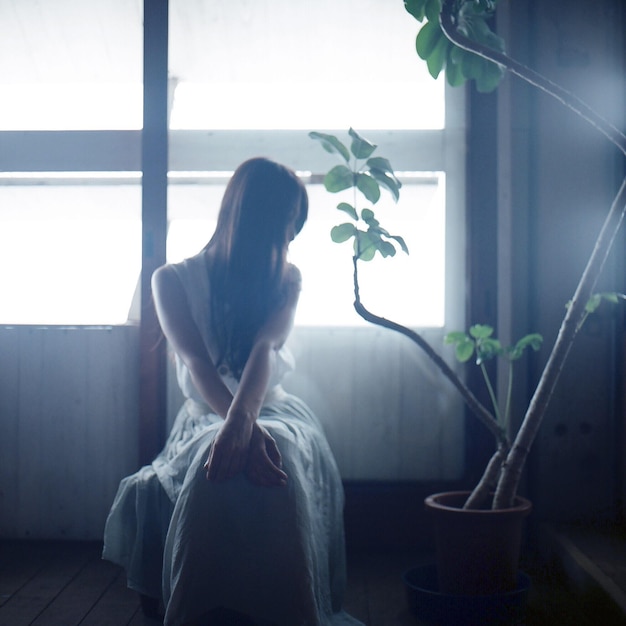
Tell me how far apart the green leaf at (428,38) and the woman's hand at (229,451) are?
0.99 metres

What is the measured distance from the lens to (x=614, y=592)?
1.60m

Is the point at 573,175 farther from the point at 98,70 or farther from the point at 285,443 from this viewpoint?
the point at 98,70

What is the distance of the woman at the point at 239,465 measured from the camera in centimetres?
135

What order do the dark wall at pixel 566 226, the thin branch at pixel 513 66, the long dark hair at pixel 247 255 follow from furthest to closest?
the dark wall at pixel 566 226 < the long dark hair at pixel 247 255 < the thin branch at pixel 513 66

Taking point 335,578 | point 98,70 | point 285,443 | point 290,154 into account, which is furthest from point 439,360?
point 98,70

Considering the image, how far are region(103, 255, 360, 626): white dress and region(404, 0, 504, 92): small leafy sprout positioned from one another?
0.97 meters

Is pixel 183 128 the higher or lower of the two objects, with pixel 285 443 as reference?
higher

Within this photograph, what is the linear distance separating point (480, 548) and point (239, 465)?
2.30ft

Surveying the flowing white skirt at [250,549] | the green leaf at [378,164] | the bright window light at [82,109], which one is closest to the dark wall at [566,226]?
the green leaf at [378,164]

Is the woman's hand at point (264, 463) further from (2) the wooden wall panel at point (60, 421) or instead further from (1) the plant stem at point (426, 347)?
(2) the wooden wall panel at point (60, 421)

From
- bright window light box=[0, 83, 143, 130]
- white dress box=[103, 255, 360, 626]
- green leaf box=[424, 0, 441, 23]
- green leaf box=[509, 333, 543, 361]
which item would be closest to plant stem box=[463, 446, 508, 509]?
green leaf box=[509, 333, 543, 361]

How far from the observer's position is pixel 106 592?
196 centimetres

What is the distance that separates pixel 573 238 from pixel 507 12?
784 mm

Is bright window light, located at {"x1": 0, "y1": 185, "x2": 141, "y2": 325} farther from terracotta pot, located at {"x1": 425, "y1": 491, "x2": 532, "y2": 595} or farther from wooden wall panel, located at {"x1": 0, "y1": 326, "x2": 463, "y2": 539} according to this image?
terracotta pot, located at {"x1": 425, "y1": 491, "x2": 532, "y2": 595}
